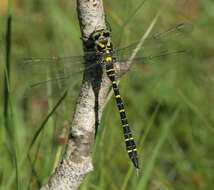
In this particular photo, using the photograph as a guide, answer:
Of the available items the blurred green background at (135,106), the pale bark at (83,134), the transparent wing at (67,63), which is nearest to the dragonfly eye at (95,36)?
the pale bark at (83,134)

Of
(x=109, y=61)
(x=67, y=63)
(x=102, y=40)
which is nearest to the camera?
(x=102, y=40)

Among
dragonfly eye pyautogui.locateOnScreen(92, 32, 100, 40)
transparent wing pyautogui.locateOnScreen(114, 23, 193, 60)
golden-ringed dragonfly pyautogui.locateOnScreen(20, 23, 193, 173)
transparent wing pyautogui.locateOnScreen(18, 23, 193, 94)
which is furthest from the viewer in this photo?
transparent wing pyautogui.locateOnScreen(114, 23, 193, 60)

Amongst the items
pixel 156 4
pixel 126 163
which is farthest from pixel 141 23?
pixel 126 163

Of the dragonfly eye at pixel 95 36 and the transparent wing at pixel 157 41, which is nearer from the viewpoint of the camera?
the dragonfly eye at pixel 95 36

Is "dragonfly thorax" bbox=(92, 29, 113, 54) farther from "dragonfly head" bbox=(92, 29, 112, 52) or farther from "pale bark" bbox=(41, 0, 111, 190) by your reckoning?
"pale bark" bbox=(41, 0, 111, 190)

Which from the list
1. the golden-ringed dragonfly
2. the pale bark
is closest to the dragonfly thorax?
the golden-ringed dragonfly

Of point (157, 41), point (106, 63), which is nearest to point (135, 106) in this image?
point (157, 41)

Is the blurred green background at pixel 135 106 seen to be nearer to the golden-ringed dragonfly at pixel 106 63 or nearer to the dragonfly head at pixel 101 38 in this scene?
the golden-ringed dragonfly at pixel 106 63

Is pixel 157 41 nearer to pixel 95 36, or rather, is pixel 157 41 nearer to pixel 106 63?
pixel 106 63

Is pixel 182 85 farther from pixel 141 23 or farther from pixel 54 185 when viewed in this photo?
pixel 54 185
